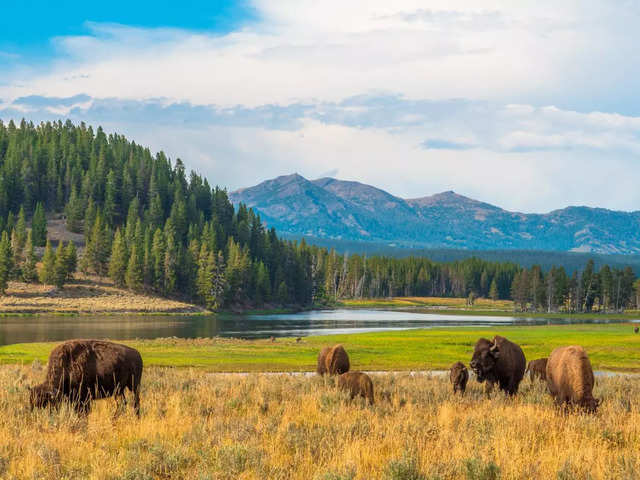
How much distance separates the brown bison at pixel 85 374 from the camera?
576 inches

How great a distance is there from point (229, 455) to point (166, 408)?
6.58 metres

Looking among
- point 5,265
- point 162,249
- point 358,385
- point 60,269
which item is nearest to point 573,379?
point 358,385

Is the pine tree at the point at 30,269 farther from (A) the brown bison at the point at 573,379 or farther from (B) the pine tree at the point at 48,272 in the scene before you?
(A) the brown bison at the point at 573,379

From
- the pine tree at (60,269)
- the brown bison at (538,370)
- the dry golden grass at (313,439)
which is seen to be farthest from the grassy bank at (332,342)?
the pine tree at (60,269)

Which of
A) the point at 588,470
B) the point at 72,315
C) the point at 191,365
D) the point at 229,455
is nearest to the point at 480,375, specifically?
the point at 588,470

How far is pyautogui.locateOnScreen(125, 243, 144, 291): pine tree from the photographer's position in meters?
131

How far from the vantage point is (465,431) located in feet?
48.2

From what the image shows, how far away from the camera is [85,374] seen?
14914 millimetres

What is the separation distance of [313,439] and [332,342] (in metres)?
41.6

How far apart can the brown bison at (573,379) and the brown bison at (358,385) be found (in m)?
5.71

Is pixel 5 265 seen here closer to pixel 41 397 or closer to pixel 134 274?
pixel 134 274

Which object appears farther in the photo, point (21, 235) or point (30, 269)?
point (21, 235)

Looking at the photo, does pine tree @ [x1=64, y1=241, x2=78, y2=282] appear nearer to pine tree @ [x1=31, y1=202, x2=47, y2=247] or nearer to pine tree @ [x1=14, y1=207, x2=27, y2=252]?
pine tree @ [x1=14, y1=207, x2=27, y2=252]

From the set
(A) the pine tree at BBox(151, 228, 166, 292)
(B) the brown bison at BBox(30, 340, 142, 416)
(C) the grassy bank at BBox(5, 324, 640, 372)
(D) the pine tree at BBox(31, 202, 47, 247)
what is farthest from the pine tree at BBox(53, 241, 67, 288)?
(B) the brown bison at BBox(30, 340, 142, 416)
